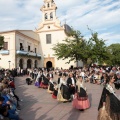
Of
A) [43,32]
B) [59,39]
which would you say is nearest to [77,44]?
[59,39]

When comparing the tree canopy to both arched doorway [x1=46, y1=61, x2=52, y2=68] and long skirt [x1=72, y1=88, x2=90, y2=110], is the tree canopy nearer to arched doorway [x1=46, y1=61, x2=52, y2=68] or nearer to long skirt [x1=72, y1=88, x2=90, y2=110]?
arched doorway [x1=46, y1=61, x2=52, y2=68]

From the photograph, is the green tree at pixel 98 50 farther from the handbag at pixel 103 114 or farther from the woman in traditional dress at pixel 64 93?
the handbag at pixel 103 114

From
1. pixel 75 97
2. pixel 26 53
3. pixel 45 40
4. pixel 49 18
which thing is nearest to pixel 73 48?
pixel 26 53

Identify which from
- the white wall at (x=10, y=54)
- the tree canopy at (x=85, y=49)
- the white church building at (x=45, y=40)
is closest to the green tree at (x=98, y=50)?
the tree canopy at (x=85, y=49)

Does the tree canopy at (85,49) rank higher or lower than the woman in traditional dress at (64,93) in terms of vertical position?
higher

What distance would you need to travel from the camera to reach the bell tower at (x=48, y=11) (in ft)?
145

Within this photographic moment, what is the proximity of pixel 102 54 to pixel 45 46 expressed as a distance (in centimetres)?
1567

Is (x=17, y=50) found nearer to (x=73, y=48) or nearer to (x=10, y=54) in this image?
(x=10, y=54)

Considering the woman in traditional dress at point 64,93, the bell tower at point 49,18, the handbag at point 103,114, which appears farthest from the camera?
the bell tower at point 49,18

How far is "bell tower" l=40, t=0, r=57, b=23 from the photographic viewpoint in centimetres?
4416

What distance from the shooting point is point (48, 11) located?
44656mm

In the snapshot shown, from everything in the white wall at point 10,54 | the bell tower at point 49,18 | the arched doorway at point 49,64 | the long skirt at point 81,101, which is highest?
the bell tower at point 49,18

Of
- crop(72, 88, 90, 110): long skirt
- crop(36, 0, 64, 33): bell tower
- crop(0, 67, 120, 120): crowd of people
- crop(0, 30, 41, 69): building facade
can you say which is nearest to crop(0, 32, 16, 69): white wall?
crop(0, 30, 41, 69): building facade

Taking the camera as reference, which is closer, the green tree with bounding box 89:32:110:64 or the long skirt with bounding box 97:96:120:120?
the long skirt with bounding box 97:96:120:120
